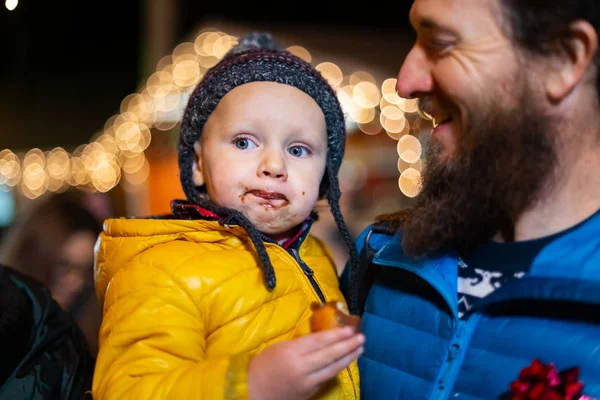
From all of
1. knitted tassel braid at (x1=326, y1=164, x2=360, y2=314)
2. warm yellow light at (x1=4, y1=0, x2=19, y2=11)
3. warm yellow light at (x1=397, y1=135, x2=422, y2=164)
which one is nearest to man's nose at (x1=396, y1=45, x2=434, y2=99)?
knitted tassel braid at (x1=326, y1=164, x2=360, y2=314)

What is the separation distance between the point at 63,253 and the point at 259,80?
2148 millimetres

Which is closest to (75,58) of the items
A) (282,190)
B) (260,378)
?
(282,190)

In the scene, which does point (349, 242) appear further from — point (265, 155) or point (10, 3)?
point (10, 3)

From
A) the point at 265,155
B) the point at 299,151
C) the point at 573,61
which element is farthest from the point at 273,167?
the point at 573,61

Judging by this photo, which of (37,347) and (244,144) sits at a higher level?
(244,144)

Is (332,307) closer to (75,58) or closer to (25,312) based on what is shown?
(25,312)

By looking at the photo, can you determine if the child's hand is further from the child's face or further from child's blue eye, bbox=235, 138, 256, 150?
child's blue eye, bbox=235, 138, 256, 150

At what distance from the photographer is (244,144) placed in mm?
1705

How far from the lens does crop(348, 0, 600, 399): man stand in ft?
4.39

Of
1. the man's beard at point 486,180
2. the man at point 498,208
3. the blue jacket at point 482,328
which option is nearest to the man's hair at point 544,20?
the man at point 498,208

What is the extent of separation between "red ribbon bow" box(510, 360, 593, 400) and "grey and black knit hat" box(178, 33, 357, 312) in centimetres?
67

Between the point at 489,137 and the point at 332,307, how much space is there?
1.88ft

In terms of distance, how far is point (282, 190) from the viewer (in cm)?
169

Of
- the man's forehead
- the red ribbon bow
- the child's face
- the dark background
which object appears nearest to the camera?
the red ribbon bow
